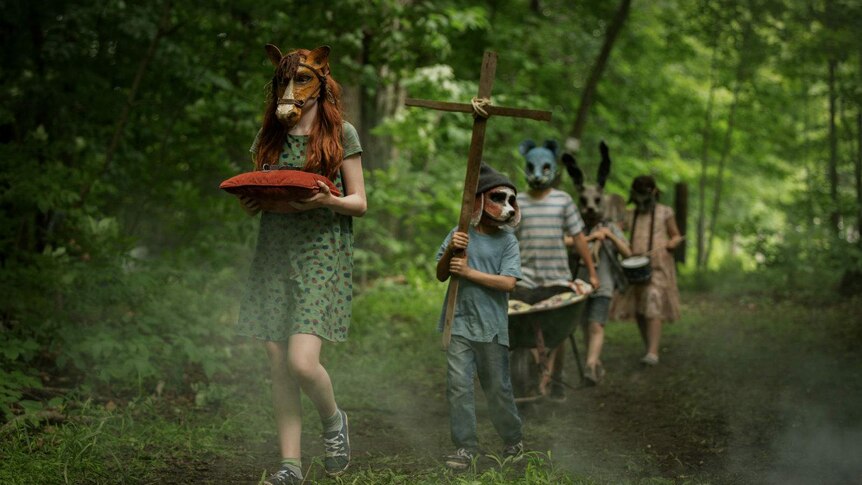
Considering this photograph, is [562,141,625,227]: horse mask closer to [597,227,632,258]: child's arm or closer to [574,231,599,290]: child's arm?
[597,227,632,258]: child's arm

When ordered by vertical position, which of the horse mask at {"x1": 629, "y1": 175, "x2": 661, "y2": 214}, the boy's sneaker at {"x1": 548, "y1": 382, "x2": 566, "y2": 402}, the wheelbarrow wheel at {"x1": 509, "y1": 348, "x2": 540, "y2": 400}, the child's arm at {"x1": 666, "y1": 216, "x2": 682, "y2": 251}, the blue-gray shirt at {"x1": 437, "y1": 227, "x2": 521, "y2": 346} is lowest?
the boy's sneaker at {"x1": 548, "y1": 382, "x2": 566, "y2": 402}

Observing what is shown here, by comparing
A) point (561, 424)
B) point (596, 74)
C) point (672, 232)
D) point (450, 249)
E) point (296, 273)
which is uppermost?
point (596, 74)

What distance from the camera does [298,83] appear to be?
4355 mm

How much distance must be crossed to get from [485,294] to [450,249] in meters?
0.38

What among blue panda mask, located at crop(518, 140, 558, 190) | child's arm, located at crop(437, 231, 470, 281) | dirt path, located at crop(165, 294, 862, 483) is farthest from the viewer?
blue panda mask, located at crop(518, 140, 558, 190)

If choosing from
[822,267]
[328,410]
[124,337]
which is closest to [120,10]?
[124,337]

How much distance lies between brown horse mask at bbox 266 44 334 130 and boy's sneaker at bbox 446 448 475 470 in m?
2.11

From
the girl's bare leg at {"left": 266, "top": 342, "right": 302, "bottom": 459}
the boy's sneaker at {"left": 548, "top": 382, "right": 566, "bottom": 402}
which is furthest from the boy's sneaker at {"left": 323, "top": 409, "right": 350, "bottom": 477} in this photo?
the boy's sneaker at {"left": 548, "top": 382, "right": 566, "bottom": 402}

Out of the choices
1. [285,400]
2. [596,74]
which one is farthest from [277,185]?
[596,74]

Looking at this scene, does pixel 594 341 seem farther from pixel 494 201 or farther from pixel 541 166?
pixel 494 201

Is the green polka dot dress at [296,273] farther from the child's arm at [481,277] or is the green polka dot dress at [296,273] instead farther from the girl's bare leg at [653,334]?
the girl's bare leg at [653,334]

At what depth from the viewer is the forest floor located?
16.1ft

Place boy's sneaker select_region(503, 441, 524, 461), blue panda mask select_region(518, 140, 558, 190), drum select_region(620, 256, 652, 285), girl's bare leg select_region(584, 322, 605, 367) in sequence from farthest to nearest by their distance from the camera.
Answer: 1. drum select_region(620, 256, 652, 285)
2. girl's bare leg select_region(584, 322, 605, 367)
3. blue panda mask select_region(518, 140, 558, 190)
4. boy's sneaker select_region(503, 441, 524, 461)

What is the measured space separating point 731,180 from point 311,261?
21614 millimetres
